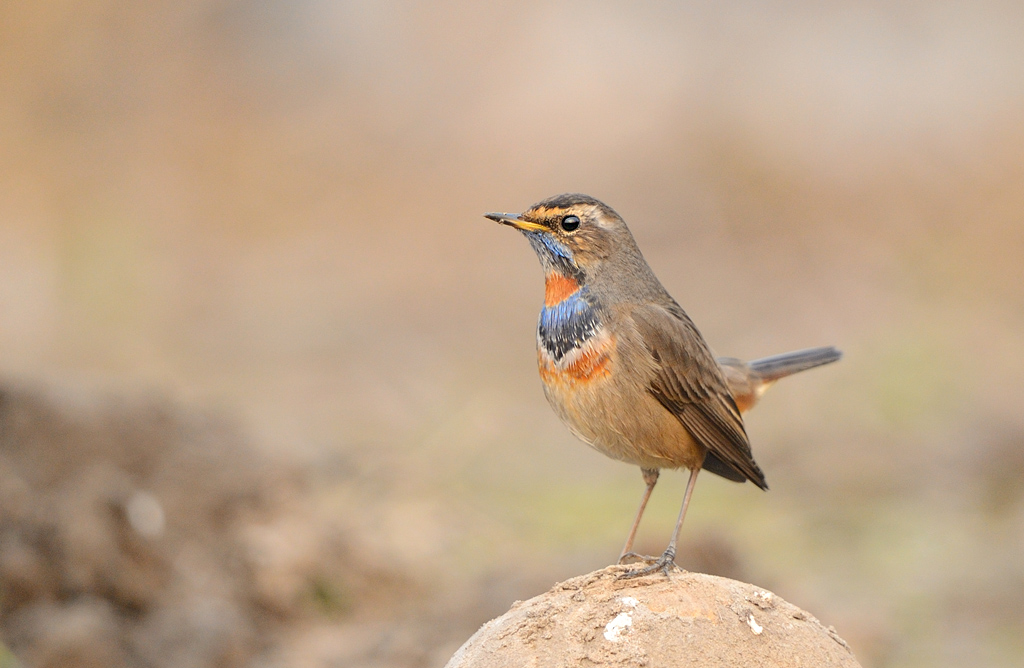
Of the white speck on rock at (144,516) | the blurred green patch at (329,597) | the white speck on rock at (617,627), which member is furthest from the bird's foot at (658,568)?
the white speck on rock at (144,516)

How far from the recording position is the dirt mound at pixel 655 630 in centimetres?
434

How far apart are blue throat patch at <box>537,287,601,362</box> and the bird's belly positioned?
0.09ft

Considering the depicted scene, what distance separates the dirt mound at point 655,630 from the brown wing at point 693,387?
2.87 feet

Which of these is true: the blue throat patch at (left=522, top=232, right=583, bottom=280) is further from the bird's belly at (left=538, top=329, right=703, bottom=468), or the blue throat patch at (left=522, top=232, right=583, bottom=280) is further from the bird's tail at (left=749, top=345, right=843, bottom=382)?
the bird's tail at (left=749, top=345, right=843, bottom=382)

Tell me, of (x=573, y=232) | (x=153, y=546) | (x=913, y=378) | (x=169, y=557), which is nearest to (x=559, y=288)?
(x=573, y=232)

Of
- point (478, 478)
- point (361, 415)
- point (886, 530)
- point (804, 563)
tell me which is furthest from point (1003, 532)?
point (361, 415)

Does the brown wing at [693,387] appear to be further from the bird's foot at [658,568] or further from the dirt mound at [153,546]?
the dirt mound at [153,546]

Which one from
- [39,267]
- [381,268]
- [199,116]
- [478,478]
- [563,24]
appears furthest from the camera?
[563,24]

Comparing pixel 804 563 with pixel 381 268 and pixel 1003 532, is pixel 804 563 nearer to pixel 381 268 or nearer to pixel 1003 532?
pixel 1003 532

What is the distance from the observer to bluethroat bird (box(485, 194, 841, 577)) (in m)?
5.18

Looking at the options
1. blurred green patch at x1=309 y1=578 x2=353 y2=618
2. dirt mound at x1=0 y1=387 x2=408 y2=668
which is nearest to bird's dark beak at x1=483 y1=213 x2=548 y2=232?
dirt mound at x1=0 y1=387 x2=408 y2=668

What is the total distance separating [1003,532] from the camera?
10.8 metres

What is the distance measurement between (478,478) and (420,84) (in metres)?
11.4

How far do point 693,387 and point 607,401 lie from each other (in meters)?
0.50
